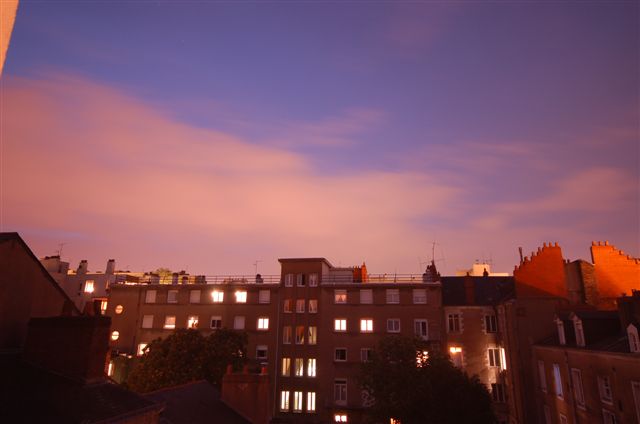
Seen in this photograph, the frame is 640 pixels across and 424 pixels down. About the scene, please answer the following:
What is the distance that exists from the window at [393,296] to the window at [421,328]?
3835 mm

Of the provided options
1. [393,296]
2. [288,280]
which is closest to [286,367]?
[288,280]

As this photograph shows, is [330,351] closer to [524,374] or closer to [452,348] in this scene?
[452,348]

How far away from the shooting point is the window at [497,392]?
5262 cm

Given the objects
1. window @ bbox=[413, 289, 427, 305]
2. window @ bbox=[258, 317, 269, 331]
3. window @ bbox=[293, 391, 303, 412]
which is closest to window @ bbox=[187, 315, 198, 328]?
window @ bbox=[258, 317, 269, 331]

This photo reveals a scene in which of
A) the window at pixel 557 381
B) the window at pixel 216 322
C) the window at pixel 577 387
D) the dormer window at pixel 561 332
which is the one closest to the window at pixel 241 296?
the window at pixel 216 322

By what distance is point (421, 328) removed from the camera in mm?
56844

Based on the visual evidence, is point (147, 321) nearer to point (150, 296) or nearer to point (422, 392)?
point (150, 296)

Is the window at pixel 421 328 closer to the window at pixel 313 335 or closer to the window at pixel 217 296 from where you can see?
the window at pixel 313 335

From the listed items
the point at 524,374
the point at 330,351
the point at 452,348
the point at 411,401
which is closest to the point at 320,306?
the point at 330,351

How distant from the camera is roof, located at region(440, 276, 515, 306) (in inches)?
2272

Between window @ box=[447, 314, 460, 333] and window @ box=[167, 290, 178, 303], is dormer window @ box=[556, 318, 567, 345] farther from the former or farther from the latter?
window @ box=[167, 290, 178, 303]

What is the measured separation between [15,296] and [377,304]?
4756 cm

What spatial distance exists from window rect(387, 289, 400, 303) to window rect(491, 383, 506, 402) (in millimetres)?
15842

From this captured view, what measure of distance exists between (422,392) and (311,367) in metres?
22.1
